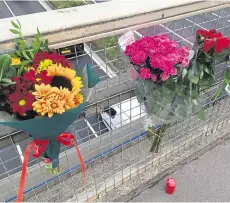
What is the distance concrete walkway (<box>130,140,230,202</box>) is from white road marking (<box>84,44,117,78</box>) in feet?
2.68

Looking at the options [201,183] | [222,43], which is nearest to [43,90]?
[222,43]

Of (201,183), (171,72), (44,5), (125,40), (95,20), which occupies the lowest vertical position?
(44,5)

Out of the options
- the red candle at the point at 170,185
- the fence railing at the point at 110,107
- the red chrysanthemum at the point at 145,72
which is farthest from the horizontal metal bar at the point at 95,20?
the red candle at the point at 170,185

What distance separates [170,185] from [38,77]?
116 cm

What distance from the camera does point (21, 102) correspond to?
744 mm

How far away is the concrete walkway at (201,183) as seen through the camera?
167 centimetres

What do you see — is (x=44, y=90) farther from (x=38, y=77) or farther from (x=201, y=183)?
(x=201, y=183)

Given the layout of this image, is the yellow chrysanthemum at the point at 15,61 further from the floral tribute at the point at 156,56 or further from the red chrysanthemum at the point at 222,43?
the red chrysanthemum at the point at 222,43

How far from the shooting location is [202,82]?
4.10 feet

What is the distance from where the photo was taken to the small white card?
113cm

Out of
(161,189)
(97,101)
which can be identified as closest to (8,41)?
(97,101)

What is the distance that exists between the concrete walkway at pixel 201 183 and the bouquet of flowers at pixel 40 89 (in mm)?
968

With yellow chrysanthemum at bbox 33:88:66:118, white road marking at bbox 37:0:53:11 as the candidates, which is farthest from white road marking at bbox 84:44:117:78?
white road marking at bbox 37:0:53:11

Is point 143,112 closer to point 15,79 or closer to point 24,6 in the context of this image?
point 15,79
